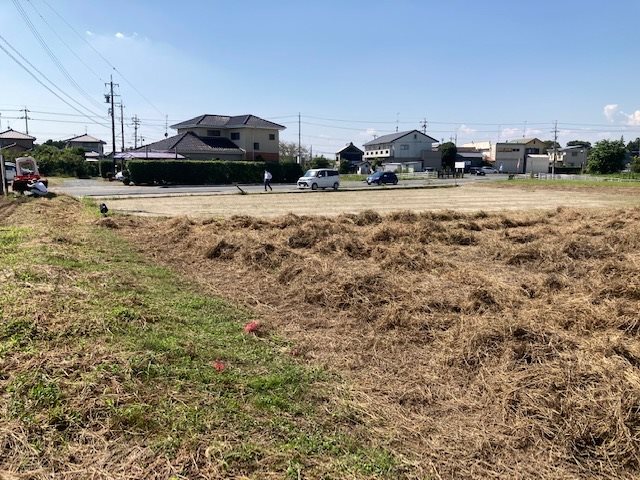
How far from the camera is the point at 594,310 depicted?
419cm

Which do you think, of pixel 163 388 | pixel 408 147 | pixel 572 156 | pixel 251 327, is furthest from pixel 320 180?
pixel 572 156

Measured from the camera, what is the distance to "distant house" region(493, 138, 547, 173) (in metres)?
78.8

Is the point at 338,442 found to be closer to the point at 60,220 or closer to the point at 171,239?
the point at 171,239

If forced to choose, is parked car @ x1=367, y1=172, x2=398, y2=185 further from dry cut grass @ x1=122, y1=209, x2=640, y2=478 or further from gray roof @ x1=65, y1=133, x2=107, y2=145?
gray roof @ x1=65, y1=133, x2=107, y2=145

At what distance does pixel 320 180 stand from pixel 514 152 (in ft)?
208

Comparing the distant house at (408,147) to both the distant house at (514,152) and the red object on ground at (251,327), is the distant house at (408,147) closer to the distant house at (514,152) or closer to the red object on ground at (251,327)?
the distant house at (514,152)

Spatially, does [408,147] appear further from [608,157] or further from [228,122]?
[228,122]

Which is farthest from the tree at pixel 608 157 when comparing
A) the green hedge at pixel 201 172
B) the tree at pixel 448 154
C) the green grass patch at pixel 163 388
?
the green grass patch at pixel 163 388

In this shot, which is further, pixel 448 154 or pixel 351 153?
pixel 351 153

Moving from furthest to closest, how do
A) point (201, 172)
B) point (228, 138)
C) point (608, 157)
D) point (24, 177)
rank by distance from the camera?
point (608, 157), point (228, 138), point (201, 172), point (24, 177)

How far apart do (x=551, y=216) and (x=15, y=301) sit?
14.0 meters

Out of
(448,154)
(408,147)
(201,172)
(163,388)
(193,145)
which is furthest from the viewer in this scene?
(408,147)

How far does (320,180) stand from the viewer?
101ft

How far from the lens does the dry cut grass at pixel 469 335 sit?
253 centimetres
